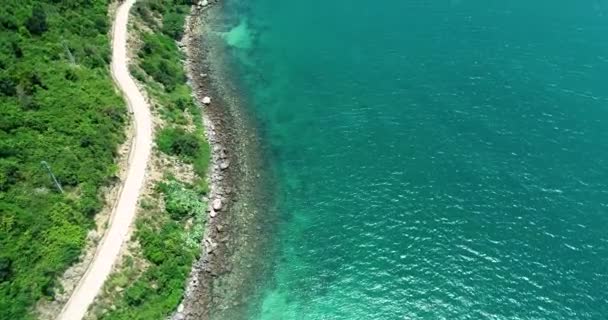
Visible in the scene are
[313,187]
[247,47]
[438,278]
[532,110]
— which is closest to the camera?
[438,278]

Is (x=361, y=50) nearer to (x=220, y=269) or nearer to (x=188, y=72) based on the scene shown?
(x=188, y=72)

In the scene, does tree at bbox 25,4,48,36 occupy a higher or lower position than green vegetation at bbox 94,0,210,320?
higher

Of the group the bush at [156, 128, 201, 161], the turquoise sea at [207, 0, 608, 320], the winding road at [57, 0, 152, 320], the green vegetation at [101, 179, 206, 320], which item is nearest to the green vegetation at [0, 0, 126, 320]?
the winding road at [57, 0, 152, 320]

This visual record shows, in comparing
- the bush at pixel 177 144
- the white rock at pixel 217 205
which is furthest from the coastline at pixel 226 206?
the bush at pixel 177 144

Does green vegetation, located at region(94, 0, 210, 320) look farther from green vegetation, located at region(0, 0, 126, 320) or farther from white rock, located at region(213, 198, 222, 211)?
green vegetation, located at region(0, 0, 126, 320)

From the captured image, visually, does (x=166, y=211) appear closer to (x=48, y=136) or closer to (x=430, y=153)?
(x=48, y=136)

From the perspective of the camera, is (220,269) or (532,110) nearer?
(220,269)

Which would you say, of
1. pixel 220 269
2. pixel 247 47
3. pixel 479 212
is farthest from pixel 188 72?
pixel 479 212
